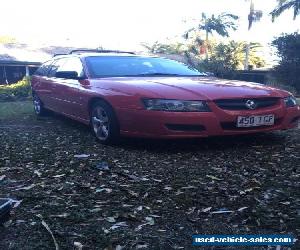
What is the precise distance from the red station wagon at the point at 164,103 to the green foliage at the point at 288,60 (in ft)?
45.4

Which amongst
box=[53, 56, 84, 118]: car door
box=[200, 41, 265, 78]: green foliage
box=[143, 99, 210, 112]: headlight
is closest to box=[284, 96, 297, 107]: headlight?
box=[143, 99, 210, 112]: headlight

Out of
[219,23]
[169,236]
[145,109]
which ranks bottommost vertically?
[169,236]

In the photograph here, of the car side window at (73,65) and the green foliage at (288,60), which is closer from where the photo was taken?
the car side window at (73,65)

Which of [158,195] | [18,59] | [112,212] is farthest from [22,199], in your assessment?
[18,59]

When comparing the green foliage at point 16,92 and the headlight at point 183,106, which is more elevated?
the headlight at point 183,106

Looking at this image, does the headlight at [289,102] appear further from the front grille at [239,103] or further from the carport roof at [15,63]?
the carport roof at [15,63]

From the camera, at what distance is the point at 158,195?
324 cm

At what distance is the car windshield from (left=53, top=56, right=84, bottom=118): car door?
269mm

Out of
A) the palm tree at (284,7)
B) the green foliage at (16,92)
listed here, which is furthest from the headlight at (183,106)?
the palm tree at (284,7)

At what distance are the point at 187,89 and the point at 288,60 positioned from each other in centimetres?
1566

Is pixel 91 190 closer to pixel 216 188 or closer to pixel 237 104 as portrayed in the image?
pixel 216 188

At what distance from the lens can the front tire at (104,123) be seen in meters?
4.88

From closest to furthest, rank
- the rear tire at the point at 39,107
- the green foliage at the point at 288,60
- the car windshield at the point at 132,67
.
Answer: the car windshield at the point at 132,67 < the rear tire at the point at 39,107 < the green foliage at the point at 288,60

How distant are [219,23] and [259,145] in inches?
1797
